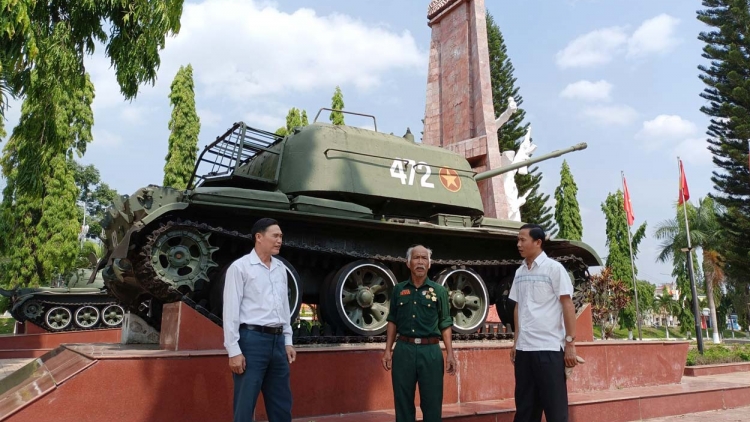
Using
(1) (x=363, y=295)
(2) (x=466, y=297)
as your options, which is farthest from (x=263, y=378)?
(2) (x=466, y=297)

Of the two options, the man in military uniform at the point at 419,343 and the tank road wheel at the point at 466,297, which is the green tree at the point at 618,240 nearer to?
the tank road wheel at the point at 466,297

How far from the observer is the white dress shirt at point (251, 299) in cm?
389

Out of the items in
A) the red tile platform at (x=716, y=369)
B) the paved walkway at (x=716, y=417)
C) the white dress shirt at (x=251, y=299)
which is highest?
the white dress shirt at (x=251, y=299)

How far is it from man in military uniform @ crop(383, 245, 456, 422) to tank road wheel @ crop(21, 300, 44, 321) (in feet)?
53.4

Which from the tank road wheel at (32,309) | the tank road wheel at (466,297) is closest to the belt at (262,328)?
the tank road wheel at (466,297)

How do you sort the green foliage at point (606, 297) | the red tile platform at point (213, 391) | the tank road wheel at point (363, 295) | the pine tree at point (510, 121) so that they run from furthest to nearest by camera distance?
the pine tree at point (510, 121) < the green foliage at point (606, 297) < the tank road wheel at point (363, 295) < the red tile platform at point (213, 391)

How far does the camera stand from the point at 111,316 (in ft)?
59.9

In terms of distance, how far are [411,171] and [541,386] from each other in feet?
15.4

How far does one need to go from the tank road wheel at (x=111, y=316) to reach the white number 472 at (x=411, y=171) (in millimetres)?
13157

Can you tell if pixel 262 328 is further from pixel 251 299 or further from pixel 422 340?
pixel 422 340

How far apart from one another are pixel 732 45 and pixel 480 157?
17.6 meters

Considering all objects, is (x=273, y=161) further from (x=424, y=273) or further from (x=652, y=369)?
(x=652, y=369)

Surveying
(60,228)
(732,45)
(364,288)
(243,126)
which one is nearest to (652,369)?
(364,288)

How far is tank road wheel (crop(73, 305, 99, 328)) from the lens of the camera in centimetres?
1800
